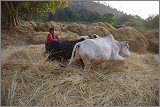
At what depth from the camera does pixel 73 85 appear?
4.70 m

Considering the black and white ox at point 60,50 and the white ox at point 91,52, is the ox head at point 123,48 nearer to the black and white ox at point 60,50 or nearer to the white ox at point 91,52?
the white ox at point 91,52

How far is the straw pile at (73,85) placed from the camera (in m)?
4.40

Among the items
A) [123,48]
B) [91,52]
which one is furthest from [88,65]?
[123,48]

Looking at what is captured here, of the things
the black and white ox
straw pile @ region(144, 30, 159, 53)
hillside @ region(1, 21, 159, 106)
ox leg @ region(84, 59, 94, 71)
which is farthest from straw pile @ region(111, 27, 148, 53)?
ox leg @ region(84, 59, 94, 71)

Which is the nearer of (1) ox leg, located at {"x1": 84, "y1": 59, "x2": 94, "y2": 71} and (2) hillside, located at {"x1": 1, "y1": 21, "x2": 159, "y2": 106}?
(2) hillside, located at {"x1": 1, "y1": 21, "x2": 159, "y2": 106}

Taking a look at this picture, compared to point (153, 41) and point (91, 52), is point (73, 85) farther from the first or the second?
point (153, 41)

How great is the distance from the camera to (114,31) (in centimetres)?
1101

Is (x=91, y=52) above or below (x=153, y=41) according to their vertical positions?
above

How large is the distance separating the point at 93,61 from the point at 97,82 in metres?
0.45

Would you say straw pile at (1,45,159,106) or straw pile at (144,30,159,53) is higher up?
straw pile at (1,45,159,106)

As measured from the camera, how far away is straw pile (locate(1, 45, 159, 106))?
440 cm

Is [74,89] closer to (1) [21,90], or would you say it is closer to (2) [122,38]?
(1) [21,90]

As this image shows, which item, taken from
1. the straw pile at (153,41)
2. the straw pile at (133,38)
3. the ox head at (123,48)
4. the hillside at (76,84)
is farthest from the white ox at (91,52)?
the straw pile at (153,41)

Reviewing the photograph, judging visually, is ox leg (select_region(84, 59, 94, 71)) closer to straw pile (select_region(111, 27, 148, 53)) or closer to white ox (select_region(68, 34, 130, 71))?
white ox (select_region(68, 34, 130, 71))
